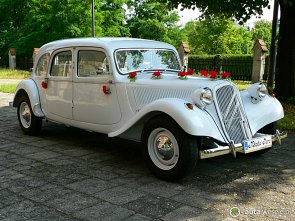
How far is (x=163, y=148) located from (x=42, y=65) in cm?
347

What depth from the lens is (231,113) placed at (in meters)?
4.84

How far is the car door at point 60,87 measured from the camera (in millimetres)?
6293

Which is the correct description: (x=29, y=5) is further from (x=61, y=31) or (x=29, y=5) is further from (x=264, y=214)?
(x=264, y=214)

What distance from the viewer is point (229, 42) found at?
3903 cm

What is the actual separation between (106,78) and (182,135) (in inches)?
68.6

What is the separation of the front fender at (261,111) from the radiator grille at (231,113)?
25cm

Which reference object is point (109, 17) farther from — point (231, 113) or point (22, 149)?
point (231, 113)

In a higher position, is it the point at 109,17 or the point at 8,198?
the point at 109,17

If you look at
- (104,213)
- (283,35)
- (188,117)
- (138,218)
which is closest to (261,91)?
(188,117)

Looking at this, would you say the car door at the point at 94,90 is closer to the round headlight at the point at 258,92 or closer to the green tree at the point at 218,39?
the round headlight at the point at 258,92

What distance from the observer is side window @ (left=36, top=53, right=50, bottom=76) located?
6.90 m

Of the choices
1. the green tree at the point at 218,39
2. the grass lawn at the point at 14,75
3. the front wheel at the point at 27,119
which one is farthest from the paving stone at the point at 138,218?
the green tree at the point at 218,39

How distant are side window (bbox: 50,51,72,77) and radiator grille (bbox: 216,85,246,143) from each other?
273 centimetres

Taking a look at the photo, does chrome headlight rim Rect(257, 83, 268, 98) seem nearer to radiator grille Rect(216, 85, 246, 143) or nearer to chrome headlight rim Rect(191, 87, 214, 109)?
radiator grille Rect(216, 85, 246, 143)
